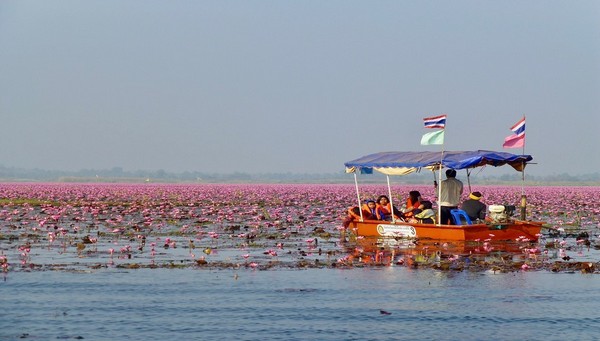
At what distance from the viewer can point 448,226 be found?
82.6 feet

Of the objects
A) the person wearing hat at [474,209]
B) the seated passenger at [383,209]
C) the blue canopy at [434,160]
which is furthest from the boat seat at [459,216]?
the seated passenger at [383,209]

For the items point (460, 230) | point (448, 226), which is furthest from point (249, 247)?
point (460, 230)

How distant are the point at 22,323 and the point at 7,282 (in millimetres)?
3912

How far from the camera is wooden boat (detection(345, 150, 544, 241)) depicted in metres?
25.3

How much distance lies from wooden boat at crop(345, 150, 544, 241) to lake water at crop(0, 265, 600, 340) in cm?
612

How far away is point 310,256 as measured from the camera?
22094 millimetres

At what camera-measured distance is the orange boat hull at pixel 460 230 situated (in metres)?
25.1

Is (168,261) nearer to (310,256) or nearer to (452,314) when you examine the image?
(310,256)

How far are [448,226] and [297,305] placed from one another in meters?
10.7

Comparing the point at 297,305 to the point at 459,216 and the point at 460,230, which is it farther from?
the point at 459,216

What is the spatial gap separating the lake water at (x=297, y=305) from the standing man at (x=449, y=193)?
7.17m

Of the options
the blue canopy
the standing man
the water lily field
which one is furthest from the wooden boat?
the standing man

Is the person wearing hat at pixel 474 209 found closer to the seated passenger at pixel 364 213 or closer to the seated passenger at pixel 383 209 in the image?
Result: the seated passenger at pixel 383 209

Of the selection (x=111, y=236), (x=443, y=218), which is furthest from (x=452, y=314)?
(x=111, y=236)
